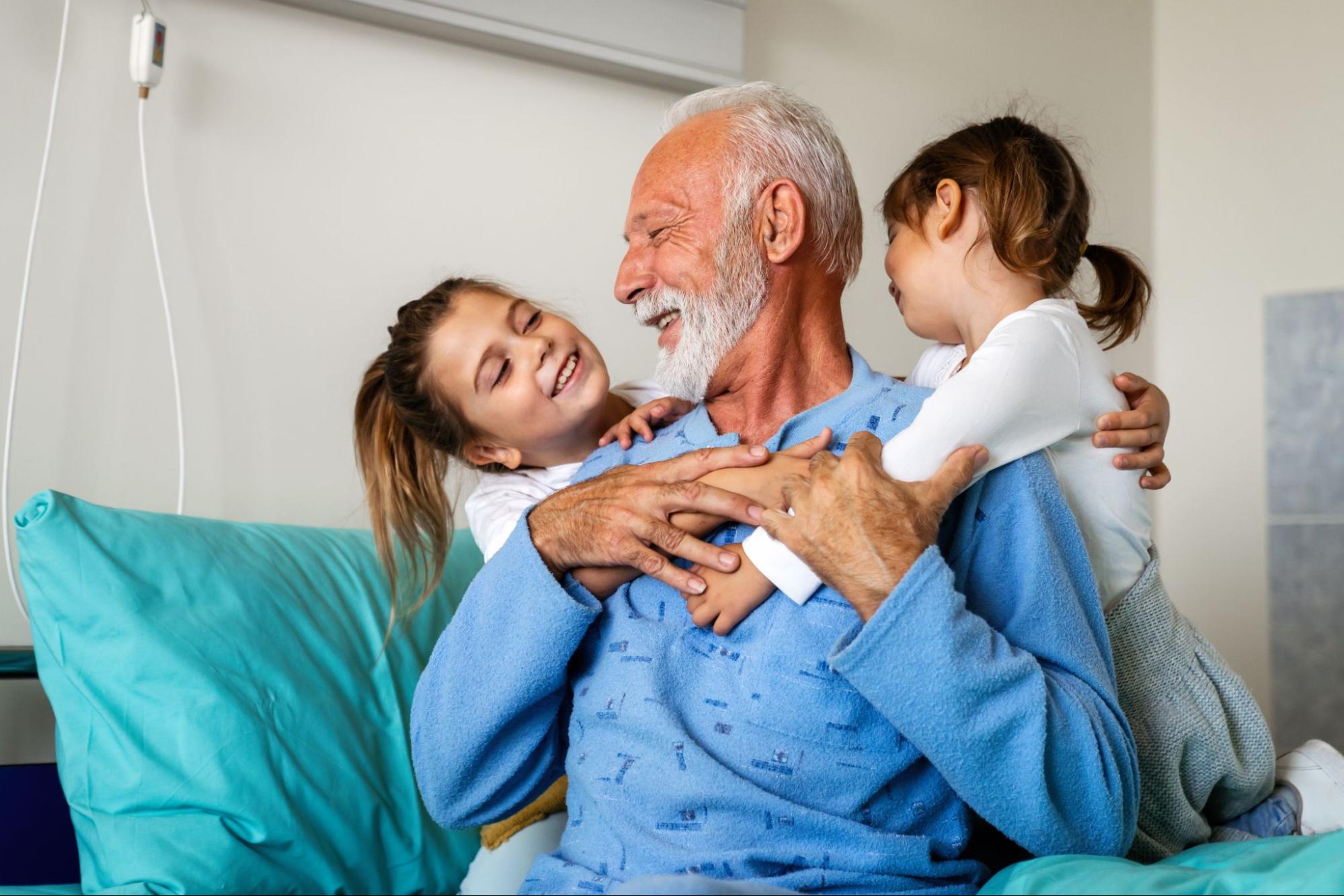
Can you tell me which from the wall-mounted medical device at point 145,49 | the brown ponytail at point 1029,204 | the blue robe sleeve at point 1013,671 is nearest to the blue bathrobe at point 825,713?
the blue robe sleeve at point 1013,671

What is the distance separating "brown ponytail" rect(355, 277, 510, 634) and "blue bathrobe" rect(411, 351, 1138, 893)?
0.50 metres

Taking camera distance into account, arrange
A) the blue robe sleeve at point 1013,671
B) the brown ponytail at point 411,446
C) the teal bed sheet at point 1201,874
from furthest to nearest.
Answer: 1. the brown ponytail at point 411,446
2. the blue robe sleeve at point 1013,671
3. the teal bed sheet at point 1201,874

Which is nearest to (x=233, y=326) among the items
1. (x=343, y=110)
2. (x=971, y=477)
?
(x=343, y=110)

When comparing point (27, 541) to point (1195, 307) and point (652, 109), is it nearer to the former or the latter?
point (652, 109)

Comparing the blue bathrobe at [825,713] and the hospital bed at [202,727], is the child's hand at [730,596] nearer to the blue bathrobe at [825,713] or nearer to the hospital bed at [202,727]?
the blue bathrobe at [825,713]

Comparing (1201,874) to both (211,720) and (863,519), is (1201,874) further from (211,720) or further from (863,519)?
(211,720)

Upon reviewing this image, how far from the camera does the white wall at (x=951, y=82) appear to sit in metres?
3.11

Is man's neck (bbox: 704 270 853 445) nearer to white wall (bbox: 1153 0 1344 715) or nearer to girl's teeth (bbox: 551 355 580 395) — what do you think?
girl's teeth (bbox: 551 355 580 395)

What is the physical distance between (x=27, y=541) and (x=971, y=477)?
1.18m

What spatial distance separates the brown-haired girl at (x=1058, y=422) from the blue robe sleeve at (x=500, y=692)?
174mm

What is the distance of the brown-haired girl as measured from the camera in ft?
4.30

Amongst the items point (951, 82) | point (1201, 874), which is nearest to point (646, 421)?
point (1201, 874)

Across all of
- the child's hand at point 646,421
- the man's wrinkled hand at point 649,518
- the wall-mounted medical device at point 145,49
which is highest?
the wall-mounted medical device at point 145,49

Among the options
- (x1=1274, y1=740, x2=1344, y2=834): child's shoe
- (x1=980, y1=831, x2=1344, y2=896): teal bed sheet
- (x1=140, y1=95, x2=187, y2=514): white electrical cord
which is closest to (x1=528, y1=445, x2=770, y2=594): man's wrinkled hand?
(x1=980, y1=831, x2=1344, y2=896): teal bed sheet
